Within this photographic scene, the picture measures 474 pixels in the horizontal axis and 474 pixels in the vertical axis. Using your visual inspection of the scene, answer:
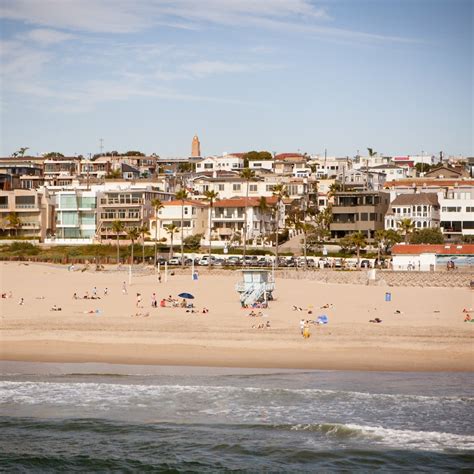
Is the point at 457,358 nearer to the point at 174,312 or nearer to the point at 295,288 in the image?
the point at 174,312

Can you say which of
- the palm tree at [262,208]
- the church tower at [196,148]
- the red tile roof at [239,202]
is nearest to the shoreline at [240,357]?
the palm tree at [262,208]

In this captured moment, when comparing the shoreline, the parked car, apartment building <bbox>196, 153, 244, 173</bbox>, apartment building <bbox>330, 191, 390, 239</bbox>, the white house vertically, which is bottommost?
the shoreline

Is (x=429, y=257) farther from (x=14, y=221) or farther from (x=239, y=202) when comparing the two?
(x=14, y=221)

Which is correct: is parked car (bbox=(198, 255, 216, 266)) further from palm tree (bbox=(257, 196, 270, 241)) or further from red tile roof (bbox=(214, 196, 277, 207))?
red tile roof (bbox=(214, 196, 277, 207))

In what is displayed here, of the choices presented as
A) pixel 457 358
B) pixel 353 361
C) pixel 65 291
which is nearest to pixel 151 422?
pixel 353 361

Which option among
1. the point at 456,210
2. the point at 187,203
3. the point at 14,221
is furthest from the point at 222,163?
the point at 456,210

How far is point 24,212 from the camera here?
87.9 m

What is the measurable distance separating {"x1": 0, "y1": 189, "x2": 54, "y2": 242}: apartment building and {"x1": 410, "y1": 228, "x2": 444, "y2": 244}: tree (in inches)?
1399

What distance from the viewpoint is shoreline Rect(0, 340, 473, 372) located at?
2908 centimetres

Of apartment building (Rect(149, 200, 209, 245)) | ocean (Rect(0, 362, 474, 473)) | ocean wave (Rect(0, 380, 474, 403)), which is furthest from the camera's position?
apartment building (Rect(149, 200, 209, 245))

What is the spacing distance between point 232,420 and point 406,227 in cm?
5413

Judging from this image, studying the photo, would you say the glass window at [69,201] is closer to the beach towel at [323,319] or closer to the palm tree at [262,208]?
the palm tree at [262,208]

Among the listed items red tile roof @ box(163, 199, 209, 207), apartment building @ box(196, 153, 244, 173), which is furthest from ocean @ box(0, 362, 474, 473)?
apartment building @ box(196, 153, 244, 173)

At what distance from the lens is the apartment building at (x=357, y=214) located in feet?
276
